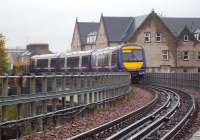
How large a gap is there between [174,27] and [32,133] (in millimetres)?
74743

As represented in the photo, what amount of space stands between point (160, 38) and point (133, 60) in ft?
132

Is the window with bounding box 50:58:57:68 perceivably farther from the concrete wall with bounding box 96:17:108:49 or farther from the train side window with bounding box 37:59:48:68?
the concrete wall with bounding box 96:17:108:49

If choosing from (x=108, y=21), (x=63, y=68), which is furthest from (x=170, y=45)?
(x=63, y=68)

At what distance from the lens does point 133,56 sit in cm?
4497

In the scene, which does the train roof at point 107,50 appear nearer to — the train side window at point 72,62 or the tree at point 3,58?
the train side window at point 72,62

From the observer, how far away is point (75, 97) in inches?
832

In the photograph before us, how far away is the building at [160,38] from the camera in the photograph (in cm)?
8338

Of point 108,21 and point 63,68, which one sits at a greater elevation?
point 108,21

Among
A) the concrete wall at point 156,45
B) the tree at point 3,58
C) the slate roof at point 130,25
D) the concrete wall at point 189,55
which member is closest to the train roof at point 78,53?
the tree at point 3,58

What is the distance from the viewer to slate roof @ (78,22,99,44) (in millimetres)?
103562

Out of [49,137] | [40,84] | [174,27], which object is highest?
[174,27]

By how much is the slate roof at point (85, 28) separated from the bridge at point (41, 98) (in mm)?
80476

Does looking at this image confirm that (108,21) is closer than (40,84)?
No

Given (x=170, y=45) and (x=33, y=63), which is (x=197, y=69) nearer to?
(x=170, y=45)
